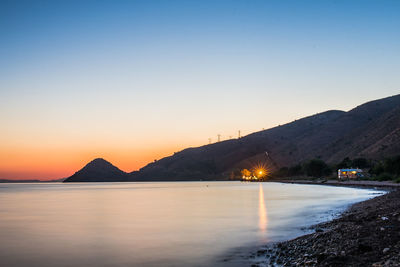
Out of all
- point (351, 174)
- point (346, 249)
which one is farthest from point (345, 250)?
point (351, 174)

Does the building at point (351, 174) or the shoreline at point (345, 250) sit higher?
the building at point (351, 174)

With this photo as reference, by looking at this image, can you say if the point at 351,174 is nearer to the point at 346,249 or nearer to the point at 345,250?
the point at 346,249

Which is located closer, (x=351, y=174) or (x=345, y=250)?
(x=345, y=250)

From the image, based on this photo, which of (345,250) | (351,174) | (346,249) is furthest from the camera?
(351,174)

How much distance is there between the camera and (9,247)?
20641 mm

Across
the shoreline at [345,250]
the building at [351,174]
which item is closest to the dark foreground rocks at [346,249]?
the shoreline at [345,250]

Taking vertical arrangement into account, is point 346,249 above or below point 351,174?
below

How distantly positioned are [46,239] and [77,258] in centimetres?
718

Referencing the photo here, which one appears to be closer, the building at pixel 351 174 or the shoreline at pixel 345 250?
the shoreline at pixel 345 250

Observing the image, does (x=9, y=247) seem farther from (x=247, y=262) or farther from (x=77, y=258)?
(x=247, y=262)

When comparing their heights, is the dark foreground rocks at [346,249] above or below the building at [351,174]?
below

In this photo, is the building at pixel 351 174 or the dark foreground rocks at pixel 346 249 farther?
the building at pixel 351 174

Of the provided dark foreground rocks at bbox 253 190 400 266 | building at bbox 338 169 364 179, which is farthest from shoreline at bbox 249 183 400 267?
building at bbox 338 169 364 179

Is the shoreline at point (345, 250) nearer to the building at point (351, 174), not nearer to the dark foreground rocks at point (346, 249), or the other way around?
the dark foreground rocks at point (346, 249)
